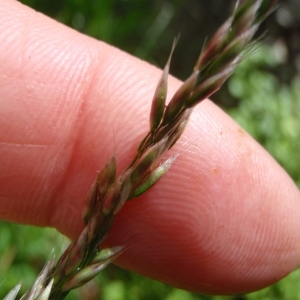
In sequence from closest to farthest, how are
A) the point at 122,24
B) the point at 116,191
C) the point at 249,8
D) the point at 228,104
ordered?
the point at 249,8 < the point at 116,191 < the point at 122,24 < the point at 228,104

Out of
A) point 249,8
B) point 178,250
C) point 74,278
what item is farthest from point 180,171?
point 249,8

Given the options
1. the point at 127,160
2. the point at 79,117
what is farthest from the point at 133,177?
the point at 79,117

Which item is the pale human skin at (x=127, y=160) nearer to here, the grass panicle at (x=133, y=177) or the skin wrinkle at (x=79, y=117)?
the skin wrinkle at (x=79, y=117)

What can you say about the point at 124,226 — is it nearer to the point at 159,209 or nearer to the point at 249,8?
the point at 159,209

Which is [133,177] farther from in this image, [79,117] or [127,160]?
[79,117]

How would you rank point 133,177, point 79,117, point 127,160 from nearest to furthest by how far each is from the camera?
point 133,177, point 127,160, point 79,117

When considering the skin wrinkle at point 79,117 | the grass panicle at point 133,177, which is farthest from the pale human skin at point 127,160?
the grass panicle at point 133,177
